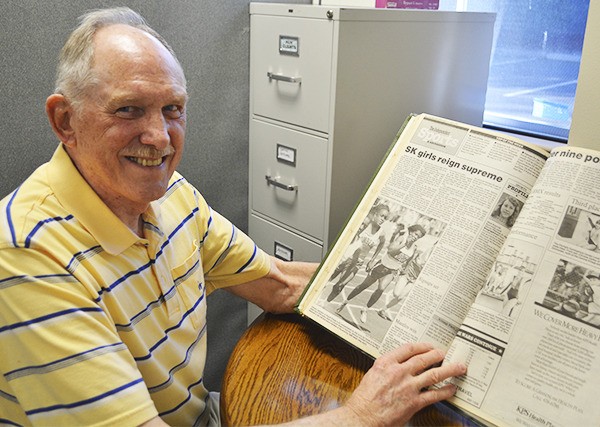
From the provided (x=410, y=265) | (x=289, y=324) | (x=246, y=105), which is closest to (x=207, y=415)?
(x=289, y=324)

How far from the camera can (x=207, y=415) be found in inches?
48.1

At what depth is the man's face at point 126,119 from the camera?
1.00 m

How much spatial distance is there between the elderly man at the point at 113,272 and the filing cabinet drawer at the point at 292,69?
59 cm

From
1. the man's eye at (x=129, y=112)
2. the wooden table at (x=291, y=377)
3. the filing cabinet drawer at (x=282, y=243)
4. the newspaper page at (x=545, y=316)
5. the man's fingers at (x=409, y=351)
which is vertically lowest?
the filing cabinet drawer at (x=282, y=243)

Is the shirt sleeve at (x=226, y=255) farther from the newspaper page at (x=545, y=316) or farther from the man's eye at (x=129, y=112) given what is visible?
the newspaper page at (x=545, y=316)

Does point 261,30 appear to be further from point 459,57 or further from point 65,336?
point 65,336

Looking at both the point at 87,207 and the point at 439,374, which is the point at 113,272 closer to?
the point at 87,207

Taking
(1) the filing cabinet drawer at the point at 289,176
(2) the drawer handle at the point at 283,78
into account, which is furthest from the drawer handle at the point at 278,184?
(2) the drawer handle at the point at 283,78

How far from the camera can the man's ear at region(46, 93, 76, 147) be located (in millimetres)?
1020

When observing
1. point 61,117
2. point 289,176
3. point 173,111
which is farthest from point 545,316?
point 289,176

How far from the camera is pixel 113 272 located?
3.28ft

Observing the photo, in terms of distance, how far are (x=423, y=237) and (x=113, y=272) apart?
0.50 m

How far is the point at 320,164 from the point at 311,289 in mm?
601

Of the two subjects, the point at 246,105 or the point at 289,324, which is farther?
the point at 246,105
